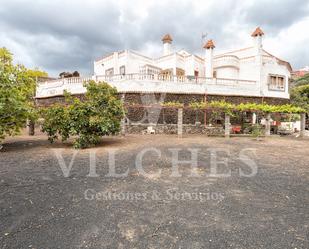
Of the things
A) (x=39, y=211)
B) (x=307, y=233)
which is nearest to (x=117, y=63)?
(x=39, y=211)

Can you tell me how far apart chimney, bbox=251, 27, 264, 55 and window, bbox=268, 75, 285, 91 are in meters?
3.39

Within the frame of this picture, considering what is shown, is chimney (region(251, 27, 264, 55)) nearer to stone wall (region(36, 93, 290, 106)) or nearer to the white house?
the white house

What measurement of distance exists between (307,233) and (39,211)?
479 cm

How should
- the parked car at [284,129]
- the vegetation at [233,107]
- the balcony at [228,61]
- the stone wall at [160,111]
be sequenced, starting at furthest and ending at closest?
the balcony at [228,61] → the parked car at [284,129] → the stone wall at [160,111] → the vegetation at [233,107]

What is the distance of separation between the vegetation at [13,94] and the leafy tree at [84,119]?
117 cm

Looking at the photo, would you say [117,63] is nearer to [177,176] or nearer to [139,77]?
[139,77]

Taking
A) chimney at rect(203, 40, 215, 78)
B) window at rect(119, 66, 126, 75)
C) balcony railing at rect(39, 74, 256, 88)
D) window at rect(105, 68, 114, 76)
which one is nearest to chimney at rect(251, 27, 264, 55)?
balcony railing at rect(39, 74, 256, 88)

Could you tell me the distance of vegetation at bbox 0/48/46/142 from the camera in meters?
9.95

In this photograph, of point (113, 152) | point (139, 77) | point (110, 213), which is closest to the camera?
point (110, 213)

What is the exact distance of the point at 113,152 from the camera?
32.1 feet

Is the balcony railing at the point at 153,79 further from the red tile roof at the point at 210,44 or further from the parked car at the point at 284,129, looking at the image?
the parked car at the point at 284,129

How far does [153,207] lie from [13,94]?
961 centimetres

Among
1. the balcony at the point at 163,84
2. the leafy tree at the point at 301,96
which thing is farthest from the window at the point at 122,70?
the leafy tree at the point at 301,96

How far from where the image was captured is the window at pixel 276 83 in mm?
22698
